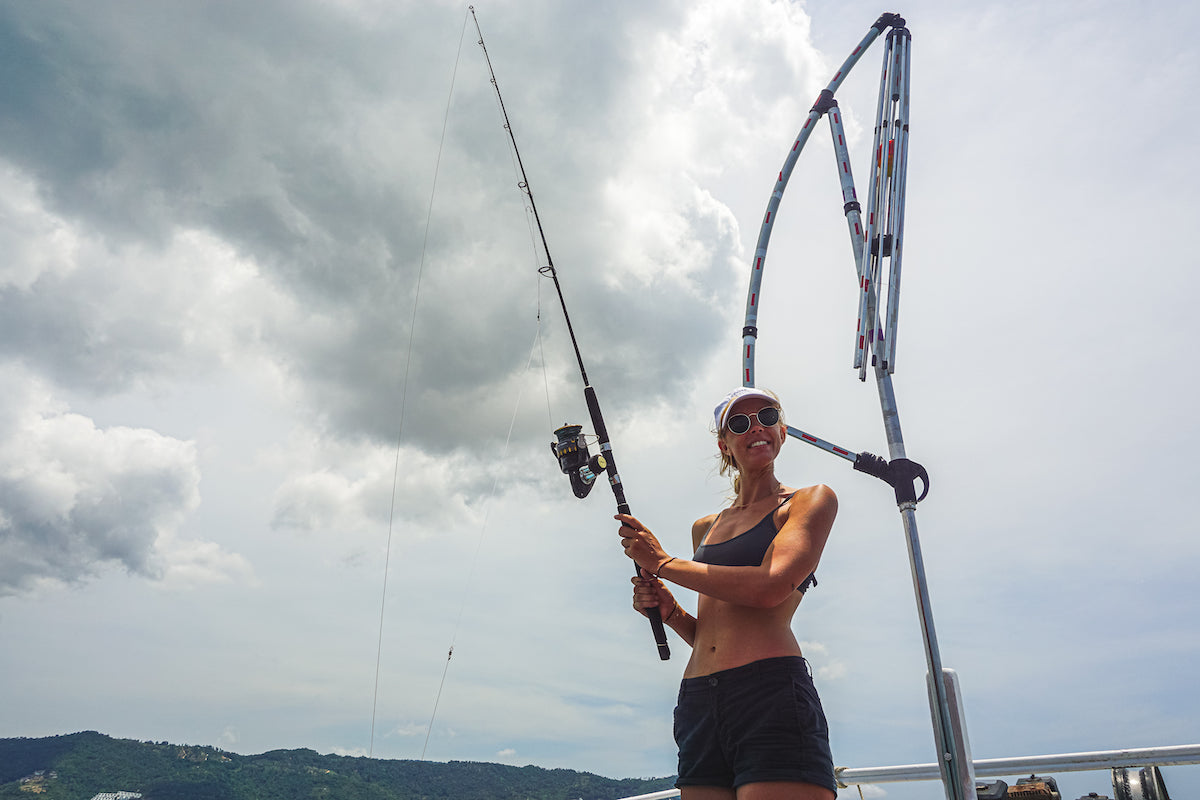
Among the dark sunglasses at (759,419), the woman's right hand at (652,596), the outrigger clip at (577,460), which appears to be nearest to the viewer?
the dark sunglasses at (759,419)

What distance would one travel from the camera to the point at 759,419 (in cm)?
227

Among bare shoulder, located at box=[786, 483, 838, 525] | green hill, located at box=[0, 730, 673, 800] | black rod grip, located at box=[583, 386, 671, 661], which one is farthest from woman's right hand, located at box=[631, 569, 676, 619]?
green hill, located at box=[0, 730, 673, 800]

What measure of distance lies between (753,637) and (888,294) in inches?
114

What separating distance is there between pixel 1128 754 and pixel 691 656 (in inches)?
85.4

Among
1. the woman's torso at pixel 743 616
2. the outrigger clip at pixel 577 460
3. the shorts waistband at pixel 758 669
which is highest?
the outrigger clip at pixel 577 460

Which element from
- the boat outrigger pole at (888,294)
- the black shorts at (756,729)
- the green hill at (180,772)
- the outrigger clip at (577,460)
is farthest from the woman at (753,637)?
the green hill at (180,772)

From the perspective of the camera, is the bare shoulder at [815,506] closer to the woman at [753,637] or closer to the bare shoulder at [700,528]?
the woman at [753,637]

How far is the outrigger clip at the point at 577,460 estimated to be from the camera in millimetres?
3420

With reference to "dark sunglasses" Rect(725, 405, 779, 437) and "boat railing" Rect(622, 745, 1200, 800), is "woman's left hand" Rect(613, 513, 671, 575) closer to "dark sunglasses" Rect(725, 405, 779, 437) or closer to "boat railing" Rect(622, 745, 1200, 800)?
"dark sunglasses" Rect(725, 405, 779, 437)

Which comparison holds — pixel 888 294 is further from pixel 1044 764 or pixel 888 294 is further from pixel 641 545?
pixel 641 545

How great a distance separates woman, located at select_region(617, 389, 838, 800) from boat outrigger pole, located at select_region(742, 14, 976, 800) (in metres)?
1.62

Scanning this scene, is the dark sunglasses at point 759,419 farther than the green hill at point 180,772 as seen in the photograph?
No

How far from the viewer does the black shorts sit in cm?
177

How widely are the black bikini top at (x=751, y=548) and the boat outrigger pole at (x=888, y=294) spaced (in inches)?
63.8
